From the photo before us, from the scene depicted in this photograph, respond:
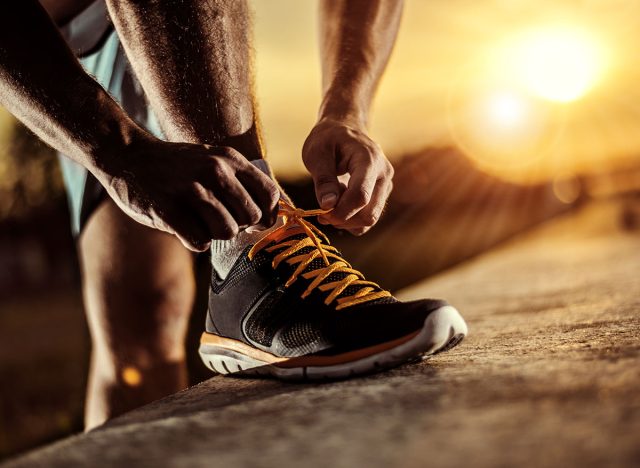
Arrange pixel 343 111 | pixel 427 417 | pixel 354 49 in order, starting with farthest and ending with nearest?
1. pixel 354 49
2. pixel 343 111
3. pixel 427 417

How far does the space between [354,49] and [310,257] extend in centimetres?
79

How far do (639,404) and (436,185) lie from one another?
3213 cm

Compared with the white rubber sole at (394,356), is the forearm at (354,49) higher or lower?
higher

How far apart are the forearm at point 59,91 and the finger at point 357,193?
0.45 meters

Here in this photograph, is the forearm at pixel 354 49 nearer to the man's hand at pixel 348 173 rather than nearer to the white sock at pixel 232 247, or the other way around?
the man's hand at pixel 348 173

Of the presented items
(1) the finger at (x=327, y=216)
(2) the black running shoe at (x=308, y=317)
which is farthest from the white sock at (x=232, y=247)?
(1) the finger at (x=327, y=216)

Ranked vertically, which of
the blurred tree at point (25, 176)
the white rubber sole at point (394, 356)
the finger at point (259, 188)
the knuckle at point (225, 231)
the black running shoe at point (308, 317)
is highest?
the blurred tree at point (25, 176)

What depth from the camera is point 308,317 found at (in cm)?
150

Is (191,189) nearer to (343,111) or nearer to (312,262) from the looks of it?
(312,262)

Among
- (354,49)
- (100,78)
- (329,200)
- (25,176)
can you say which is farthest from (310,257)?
(25,176)

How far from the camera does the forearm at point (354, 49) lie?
192 centimetres

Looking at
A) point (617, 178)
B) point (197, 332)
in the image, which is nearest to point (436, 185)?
point (617, 178)

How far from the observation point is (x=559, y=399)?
112 cm

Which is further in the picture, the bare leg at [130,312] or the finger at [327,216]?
the bare leg at [130,312]
